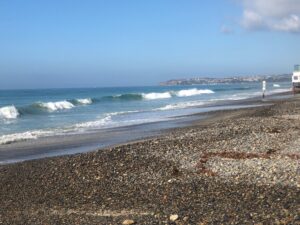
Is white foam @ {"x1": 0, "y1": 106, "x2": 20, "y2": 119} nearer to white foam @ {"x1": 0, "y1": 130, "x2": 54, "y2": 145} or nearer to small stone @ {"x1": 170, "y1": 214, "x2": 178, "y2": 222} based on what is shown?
white foam @ {"x1": 0, "y1": 130, "x2": 54, "y2": 145}

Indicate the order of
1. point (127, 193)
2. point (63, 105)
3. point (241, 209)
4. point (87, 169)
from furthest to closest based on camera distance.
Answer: point (63, 105)
point (87, 169)
point (127, 193)
point (241, 209)

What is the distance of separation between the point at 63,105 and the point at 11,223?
5539cm

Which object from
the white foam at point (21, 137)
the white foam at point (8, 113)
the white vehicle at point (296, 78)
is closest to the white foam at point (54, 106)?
the white foam at point (8, 113)

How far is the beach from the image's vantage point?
8.36 m

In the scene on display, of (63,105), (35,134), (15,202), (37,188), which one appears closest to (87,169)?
(37,188)

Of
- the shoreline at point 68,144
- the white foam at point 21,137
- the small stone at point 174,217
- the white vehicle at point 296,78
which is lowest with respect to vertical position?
the white foam at point 21,137

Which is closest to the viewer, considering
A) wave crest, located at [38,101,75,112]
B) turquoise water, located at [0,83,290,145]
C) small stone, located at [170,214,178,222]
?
small stone, located at [170,214,178,222]

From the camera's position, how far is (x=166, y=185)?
34.3 feet

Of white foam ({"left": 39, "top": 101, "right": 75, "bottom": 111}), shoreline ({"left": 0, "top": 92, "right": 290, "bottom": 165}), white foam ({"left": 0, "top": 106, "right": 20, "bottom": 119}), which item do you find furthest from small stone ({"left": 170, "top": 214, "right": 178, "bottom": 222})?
white foam ({"left": 39, "top": 101, "right": 75, "bottom": 111})

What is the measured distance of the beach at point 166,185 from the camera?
8.36 meters

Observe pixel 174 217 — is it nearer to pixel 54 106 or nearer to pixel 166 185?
pixel 166 185

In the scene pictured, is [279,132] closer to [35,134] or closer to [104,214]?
[104,214]

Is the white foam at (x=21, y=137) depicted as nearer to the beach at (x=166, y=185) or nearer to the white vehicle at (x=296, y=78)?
the beach at (x=166, y=185)

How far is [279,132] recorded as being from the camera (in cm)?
1650
